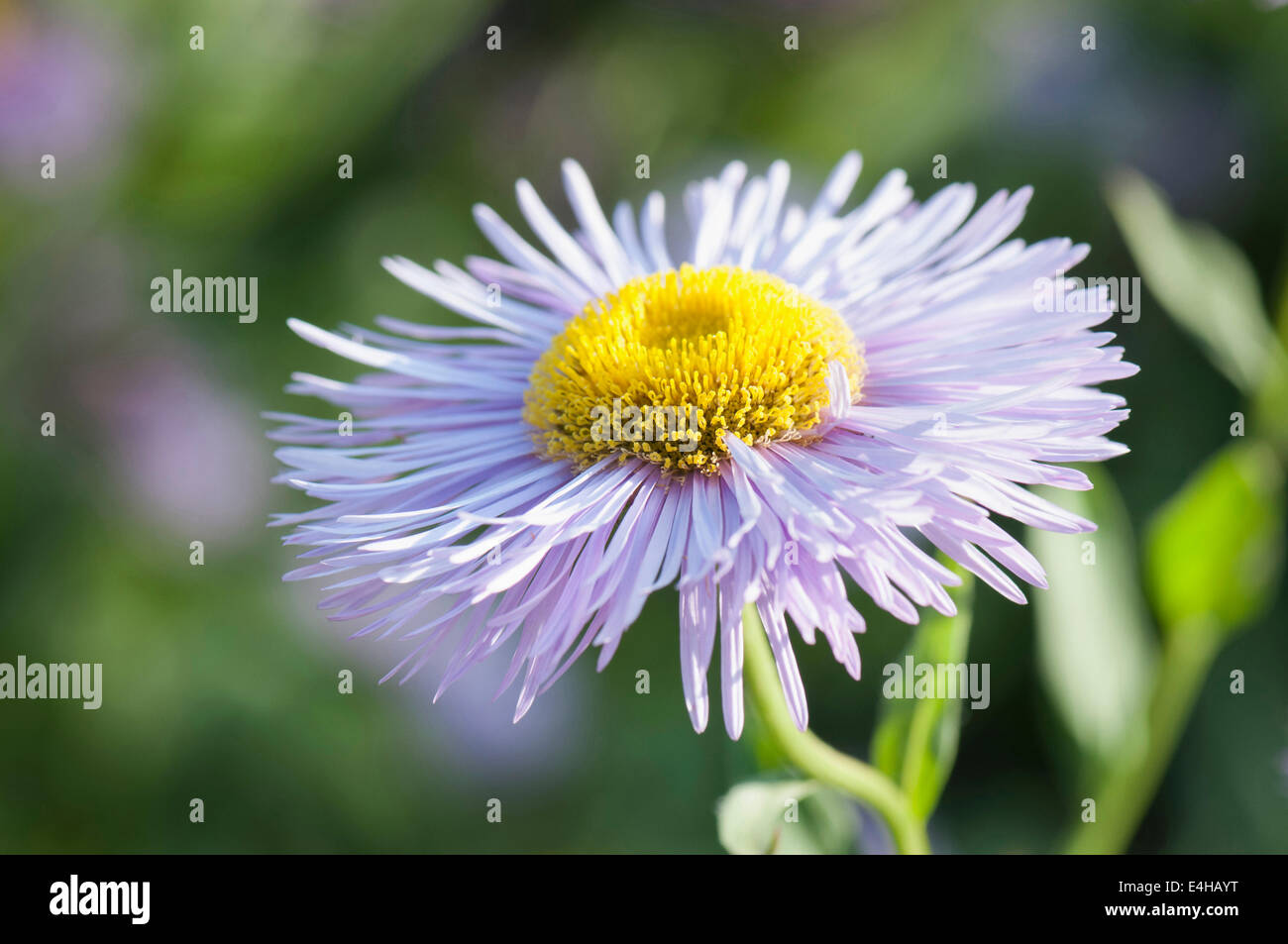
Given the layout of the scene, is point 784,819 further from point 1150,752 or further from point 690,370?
point 1150,752

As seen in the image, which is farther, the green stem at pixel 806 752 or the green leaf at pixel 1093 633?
the green leaf at pixel 1093 633

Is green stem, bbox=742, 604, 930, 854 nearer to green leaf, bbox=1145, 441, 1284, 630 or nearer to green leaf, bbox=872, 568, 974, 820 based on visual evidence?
green leaf, bbox=872, 568, 974, 820

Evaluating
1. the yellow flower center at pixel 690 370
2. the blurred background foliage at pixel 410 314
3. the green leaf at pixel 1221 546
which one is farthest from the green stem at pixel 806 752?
the blurred background foliage at pixel 410 314

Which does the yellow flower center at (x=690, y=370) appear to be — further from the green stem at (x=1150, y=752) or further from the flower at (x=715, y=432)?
the green stem at (x=1150, y=752)

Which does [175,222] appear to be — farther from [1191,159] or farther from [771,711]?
[1191,159]
